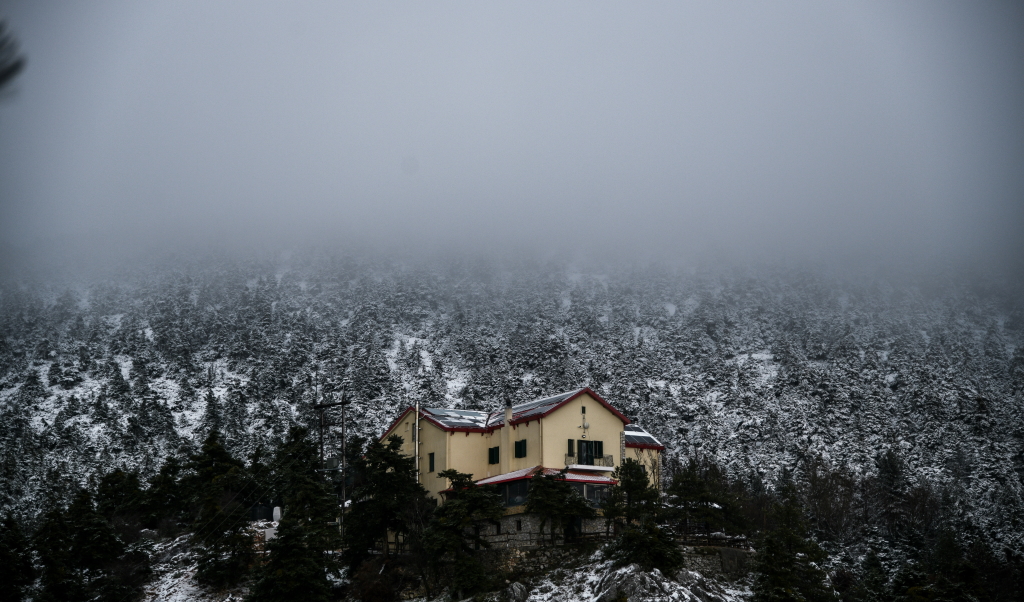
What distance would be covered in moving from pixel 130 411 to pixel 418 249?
277ft

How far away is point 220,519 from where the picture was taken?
53094 millimetres

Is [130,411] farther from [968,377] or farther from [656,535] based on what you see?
[968,377]

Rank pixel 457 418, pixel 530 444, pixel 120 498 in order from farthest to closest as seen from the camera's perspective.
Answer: pixel 120 498 → pixel 457 418 → pixel 530 444

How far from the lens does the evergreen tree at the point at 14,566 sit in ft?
154

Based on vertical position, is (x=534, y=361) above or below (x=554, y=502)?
above

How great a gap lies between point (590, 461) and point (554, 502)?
8752mm

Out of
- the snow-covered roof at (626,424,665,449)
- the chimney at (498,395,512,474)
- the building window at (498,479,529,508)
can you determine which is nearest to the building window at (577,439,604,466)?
the chimney at (498,395,512,474)

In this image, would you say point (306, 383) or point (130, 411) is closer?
point (130, 411)

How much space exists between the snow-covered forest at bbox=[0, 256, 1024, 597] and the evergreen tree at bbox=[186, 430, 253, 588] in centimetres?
2319

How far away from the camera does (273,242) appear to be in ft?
566

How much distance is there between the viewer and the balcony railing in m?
51.2

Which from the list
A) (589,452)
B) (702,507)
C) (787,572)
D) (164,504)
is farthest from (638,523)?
(164,504)

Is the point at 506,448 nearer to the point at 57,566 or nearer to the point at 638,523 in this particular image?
the point at 638,523

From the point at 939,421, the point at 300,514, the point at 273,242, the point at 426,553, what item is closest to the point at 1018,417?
the point at 939,421
